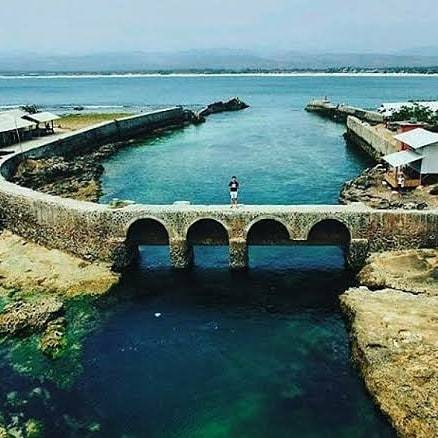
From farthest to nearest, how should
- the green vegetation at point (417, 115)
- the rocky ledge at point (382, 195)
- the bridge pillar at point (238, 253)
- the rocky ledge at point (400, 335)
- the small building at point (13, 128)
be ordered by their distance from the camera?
the green vegetation at point (417, 115) < the small building at point (13, 128) < the rocky ledge at point (382, 195) < the bridge pillar at point (238, 253) < the rocky ledge at point (400, 335)

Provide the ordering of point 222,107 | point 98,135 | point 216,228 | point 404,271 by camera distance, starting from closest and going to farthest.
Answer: point 404,271, point 216,228, point 98,135, point 222,107

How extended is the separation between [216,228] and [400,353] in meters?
16.2

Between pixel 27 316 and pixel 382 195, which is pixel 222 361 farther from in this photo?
pixel 382 195

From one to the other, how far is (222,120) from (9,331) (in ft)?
289

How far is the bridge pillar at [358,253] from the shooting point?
110ft

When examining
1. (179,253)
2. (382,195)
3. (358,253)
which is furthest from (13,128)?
(358,253)

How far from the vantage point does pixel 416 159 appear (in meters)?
43.2

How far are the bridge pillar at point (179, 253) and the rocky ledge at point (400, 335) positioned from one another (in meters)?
10.6

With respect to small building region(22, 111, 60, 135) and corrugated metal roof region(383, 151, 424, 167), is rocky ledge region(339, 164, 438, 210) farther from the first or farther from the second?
small building region(22, 111, 60, 135)

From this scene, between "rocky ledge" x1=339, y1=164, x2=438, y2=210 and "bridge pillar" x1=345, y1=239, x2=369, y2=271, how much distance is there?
13.9 ft

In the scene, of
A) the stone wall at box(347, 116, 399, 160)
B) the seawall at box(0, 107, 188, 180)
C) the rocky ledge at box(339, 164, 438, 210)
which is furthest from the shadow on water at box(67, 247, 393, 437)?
the stone wall at box(347, 116, 399, 160)

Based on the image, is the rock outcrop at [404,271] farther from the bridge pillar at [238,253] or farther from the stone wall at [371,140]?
the stone wall at [371,140]

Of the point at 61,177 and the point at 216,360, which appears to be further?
the point at 61,177

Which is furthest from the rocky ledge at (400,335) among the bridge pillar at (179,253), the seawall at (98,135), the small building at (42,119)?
the small building at (42,119)
